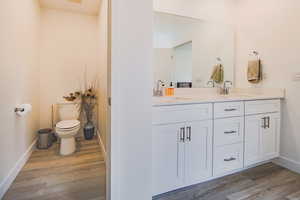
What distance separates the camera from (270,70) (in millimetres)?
2143

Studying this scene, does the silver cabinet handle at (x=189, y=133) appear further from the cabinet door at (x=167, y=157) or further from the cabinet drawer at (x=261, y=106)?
the cabinet drawer at (x=261, y=106)

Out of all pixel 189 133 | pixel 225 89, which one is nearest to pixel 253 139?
pixel 225 89

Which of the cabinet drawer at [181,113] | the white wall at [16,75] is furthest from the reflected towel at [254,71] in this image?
the white wall at [16,75]

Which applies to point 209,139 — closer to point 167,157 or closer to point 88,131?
point 167,157

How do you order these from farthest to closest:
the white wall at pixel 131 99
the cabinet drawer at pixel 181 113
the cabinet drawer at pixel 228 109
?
the cabinet drawer at pixel 228 109 → the cabinet drawer at pixel 181 113 → the white wall at pixel 131 99

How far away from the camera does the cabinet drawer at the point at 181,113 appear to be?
1349mm

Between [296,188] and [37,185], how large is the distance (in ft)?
8.41

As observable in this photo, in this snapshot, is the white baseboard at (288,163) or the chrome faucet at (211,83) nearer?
the white baseboard at (288,163)

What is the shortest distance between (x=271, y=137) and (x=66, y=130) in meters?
2.65

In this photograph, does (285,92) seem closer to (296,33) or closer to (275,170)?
(296,33)

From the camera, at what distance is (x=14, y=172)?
65.8 inches

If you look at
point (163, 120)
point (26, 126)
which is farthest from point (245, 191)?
point (26, 126)

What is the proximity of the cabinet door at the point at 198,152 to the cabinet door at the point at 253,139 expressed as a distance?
0.55 metres

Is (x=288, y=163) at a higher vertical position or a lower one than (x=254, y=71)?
lower
